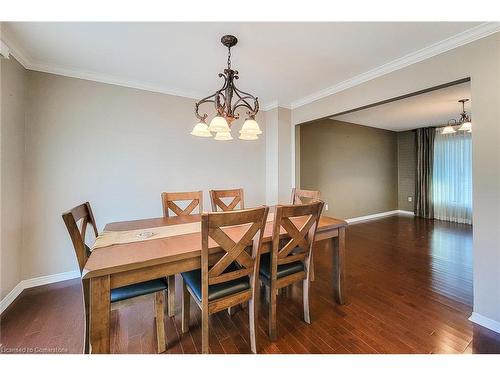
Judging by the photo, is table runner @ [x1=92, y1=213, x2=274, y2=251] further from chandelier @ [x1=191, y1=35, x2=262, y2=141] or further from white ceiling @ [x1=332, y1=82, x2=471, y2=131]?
white ceiling @ [x1=332, y1=82, x2=471, y2=131]

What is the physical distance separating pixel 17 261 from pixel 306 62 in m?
3.70

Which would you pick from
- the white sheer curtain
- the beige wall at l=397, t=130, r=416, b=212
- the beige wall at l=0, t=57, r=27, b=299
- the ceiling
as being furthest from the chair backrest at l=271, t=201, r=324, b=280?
the beige wall at l=397, t=130, r=416, b=212

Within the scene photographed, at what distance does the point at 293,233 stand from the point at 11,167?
8.99 ft

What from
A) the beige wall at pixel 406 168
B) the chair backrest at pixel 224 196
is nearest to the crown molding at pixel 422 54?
the chair backrest at pixel 224 196

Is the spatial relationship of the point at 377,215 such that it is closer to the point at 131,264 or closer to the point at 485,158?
the point at 485,158

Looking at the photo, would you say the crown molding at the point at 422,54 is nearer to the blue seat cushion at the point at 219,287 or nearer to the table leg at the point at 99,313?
the blue seat cushion at the point at 219,287

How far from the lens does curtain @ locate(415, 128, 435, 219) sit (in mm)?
5539

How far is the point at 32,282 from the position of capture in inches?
90.7

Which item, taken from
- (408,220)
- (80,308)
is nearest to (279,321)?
(80,308)

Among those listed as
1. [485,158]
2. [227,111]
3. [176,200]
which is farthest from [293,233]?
[485,158]

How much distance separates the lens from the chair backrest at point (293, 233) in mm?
1452

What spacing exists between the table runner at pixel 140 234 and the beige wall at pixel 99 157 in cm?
128

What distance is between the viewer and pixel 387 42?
1955 mm
